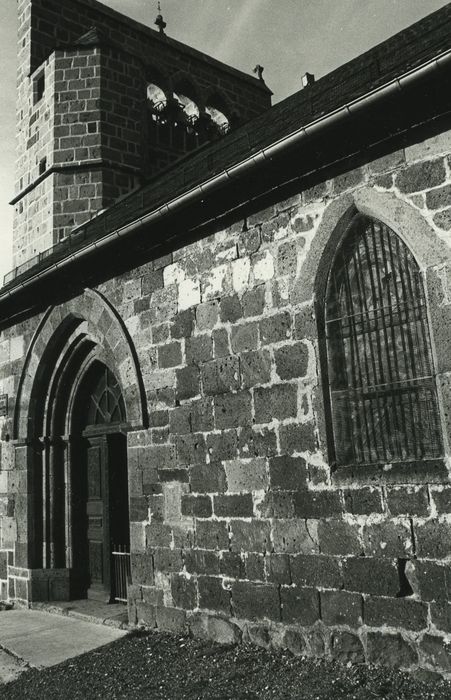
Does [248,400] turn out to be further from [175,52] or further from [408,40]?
[175,52]

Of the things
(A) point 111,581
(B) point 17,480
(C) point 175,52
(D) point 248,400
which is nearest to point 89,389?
(B) point 17,480

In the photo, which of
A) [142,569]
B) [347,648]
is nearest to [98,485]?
[142,569]

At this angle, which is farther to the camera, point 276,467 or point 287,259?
point 287,259

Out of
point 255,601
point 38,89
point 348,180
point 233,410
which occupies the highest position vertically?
point 38,89

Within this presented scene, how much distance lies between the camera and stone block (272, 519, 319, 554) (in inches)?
186

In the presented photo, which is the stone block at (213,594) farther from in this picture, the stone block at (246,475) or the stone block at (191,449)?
the stone block at (191,449)

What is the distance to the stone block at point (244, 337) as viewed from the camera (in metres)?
5.30

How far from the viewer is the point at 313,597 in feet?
15.3

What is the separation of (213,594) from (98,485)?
2.75m

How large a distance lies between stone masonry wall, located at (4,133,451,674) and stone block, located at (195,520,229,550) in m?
0.02

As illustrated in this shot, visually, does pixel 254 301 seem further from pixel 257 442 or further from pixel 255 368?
pixel 257 442

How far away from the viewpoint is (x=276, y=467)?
198 inches

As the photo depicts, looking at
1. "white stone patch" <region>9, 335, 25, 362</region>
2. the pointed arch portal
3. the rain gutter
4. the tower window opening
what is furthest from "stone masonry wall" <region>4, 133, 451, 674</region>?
the tower window opening

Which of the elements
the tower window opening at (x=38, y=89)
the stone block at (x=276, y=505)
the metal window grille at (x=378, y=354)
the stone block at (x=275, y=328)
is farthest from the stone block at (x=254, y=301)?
the tower window opening at (x=38, y=89)
